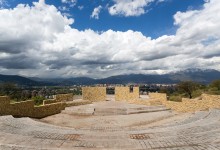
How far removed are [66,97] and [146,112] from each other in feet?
32.0

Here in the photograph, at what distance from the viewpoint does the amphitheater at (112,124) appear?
9.22 meters

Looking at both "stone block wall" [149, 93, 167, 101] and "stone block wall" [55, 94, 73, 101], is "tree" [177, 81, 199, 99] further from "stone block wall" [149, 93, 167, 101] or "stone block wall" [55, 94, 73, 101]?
"stone block wall" [55, 94, 73, 101]

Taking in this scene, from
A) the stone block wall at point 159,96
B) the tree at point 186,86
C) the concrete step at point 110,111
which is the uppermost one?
the tree at point 186,86

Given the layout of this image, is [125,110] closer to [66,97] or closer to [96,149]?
[66,97]

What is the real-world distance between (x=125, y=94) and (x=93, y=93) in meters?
4.57

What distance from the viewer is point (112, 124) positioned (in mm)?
18703

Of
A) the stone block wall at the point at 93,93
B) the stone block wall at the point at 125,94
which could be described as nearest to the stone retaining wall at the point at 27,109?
the stone block wall at the point at 93,93

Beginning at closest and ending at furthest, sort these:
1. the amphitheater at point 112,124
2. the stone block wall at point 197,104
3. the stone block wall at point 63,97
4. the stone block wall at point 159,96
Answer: the amphitheater at point 112,124, the stone block wall at point 197,104, the stone block wall at point 63,97, the stone block wall at point 159,96

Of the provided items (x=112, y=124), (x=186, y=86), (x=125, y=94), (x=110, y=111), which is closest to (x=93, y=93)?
(x=125, y=94)

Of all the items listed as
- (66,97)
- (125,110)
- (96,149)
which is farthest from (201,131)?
(66,97)

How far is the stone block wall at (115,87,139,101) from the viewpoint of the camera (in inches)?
1315

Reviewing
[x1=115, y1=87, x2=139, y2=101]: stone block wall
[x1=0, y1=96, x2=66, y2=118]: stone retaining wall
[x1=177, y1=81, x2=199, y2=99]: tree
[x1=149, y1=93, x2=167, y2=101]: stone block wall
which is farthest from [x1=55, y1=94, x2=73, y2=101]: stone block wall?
[x1=177, y1=81, x2=199, y2=99]: tree

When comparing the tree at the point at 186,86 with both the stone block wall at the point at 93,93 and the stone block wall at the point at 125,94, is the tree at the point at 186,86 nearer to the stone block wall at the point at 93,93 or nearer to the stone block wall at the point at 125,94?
the stone block wall at the point at 125,94

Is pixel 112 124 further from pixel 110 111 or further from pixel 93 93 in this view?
pixel 93 93
